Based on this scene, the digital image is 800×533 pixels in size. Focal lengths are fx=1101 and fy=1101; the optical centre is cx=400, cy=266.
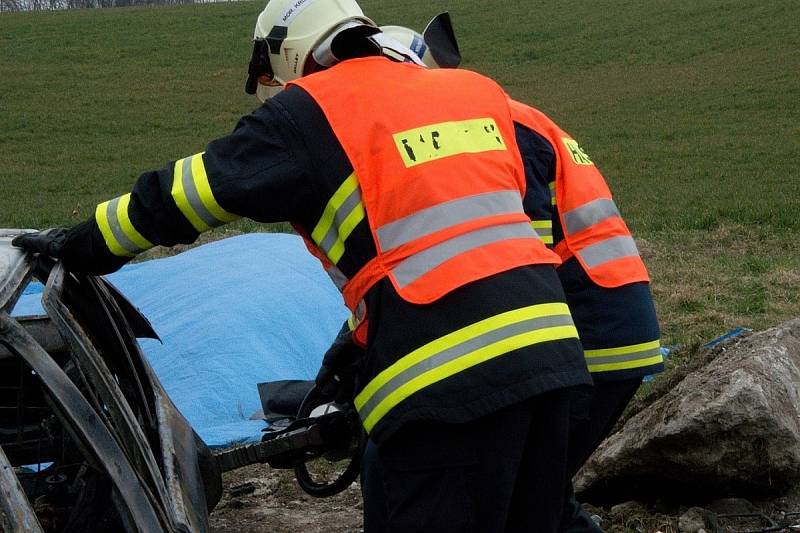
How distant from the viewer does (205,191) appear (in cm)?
260

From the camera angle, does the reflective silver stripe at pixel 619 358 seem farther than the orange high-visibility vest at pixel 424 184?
Yes

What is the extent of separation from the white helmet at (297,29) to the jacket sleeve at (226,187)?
1.21ft

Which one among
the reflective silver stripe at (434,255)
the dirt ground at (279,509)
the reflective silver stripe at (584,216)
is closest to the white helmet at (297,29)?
the reflective silver stripe at (434,255)

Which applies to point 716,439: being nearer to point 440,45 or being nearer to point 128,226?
point 440,45

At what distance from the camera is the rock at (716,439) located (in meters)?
3.89

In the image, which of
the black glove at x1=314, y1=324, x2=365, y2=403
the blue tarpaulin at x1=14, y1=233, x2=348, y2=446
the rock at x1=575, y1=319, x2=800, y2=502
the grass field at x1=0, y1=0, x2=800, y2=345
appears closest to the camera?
the black glove at x1=314, y1=324, x2=365, y2=403

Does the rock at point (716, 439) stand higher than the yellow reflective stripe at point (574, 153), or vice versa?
the yellow reflective stripe at point (574, 153)

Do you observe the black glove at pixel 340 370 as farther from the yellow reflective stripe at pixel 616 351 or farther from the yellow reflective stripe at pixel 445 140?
the yellow reflective stripe at pixel 445 140

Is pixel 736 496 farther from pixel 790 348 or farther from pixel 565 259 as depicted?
pixel 565 259

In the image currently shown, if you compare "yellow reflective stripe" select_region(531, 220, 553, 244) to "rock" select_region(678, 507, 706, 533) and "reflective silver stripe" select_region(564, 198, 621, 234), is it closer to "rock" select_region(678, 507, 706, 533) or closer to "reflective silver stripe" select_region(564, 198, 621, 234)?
"reflective silver stripe" select_region(564, 198, 621, 234)

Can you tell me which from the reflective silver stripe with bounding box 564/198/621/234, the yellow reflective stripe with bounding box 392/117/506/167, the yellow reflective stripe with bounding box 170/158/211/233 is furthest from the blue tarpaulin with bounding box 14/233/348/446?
the yellow reflective stripe with bounding box 392/117/506/167

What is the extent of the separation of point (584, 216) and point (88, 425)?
1.50m

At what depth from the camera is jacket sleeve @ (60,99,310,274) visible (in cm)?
256

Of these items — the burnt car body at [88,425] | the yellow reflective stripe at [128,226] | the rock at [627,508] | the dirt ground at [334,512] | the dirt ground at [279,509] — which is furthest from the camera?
the dirt ground at [279,509]
